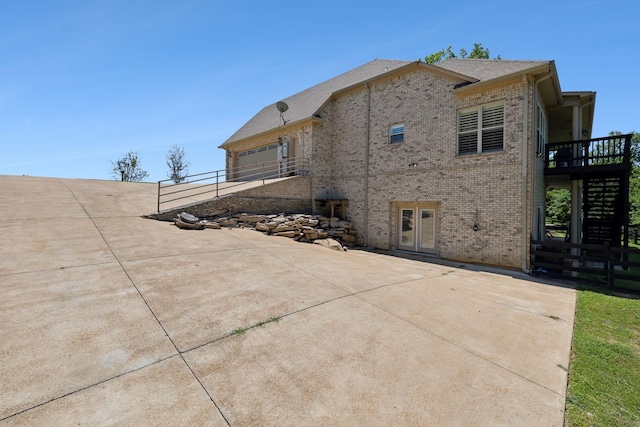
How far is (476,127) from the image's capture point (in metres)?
11.0

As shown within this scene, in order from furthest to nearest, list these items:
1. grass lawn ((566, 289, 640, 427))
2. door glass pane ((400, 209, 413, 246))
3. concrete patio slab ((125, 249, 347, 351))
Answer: door glass pane ((400, 209, 413, 246))
concrete patio slab ((125, 249, 347, 351))
grass lawn ((566, 289, 640, 427))

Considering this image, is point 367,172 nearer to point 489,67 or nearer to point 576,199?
point 489,67

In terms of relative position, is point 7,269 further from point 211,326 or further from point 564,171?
point 564,171

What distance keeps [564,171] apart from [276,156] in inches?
582

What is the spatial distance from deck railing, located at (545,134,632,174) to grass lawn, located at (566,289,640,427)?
19.8ft

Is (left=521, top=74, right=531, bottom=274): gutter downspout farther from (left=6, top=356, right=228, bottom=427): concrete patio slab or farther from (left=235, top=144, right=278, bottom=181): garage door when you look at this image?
(left=235, top=144, right=278, bottom=181): garage door

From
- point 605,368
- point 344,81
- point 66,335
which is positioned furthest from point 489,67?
point 66,335

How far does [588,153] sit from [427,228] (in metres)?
6.59

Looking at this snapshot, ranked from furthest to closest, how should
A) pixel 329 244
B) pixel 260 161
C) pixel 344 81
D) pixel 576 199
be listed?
pixel 260 161 → pixel 344 81 → pixel 329 244 → pixel 576 199

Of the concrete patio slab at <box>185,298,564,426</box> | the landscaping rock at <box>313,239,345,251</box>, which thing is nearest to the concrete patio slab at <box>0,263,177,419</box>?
the concrete patio slab at <box>185,298,564,426</box>

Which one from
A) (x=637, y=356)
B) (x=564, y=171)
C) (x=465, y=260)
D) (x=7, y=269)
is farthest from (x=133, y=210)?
(x=564, y=171)

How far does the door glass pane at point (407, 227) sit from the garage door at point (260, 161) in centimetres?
856

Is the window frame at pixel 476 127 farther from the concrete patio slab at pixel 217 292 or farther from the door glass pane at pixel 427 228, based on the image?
the concrete patio slab at pixel 217 292

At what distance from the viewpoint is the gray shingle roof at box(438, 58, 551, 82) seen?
9.73 meters
